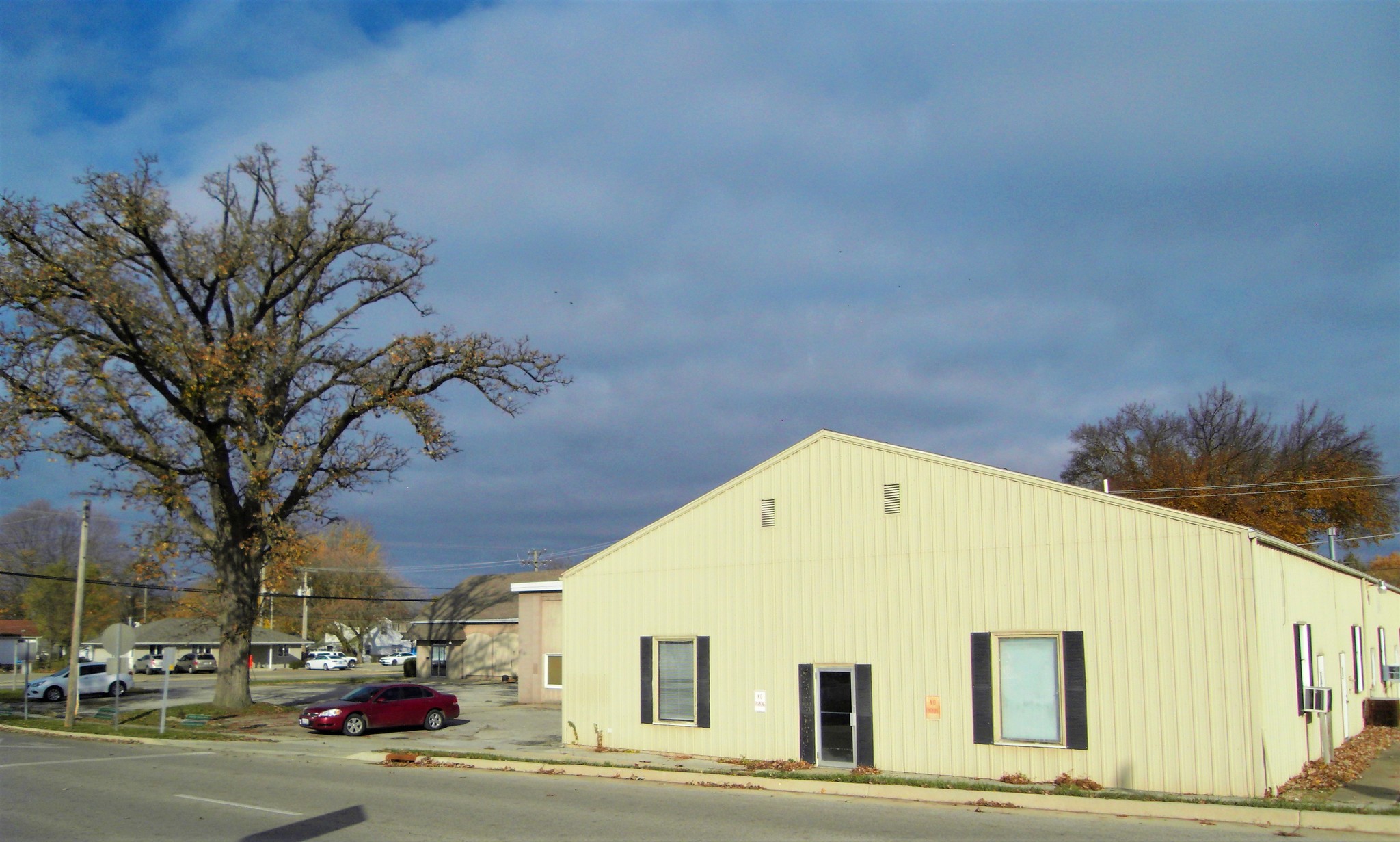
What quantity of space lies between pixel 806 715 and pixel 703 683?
262 cm

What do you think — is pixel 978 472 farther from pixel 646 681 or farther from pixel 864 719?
pixel 646 681

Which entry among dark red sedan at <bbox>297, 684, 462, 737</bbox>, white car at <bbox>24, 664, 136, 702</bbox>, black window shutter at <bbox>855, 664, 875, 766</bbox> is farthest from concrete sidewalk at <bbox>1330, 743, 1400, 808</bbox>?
white car at <bbox>24, 664, 136, 702</bbox>

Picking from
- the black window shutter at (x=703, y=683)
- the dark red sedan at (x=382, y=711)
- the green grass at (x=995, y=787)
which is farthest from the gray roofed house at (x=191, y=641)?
the green grass at (x=995, y=787)

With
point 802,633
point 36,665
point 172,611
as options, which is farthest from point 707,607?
point 172,611

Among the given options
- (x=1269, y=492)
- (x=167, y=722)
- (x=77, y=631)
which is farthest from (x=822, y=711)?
(x=1269, y=492)

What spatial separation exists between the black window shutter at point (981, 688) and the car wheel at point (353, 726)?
1848 centimetres

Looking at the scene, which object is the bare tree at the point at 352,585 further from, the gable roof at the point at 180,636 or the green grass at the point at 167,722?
the green grass at the point at 167,722

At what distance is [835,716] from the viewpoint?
20.3 metres

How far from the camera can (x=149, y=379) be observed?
3086cm

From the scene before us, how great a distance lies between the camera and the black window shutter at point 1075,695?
17.2 meters

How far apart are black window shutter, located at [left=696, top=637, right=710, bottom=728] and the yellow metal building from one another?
0.04 meters

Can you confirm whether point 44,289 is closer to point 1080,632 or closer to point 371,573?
point 1080,632

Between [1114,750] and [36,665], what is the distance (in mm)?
89885

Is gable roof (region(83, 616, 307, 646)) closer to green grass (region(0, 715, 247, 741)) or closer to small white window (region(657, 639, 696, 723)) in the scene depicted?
green grass (region(0, 715, 247, 741))
